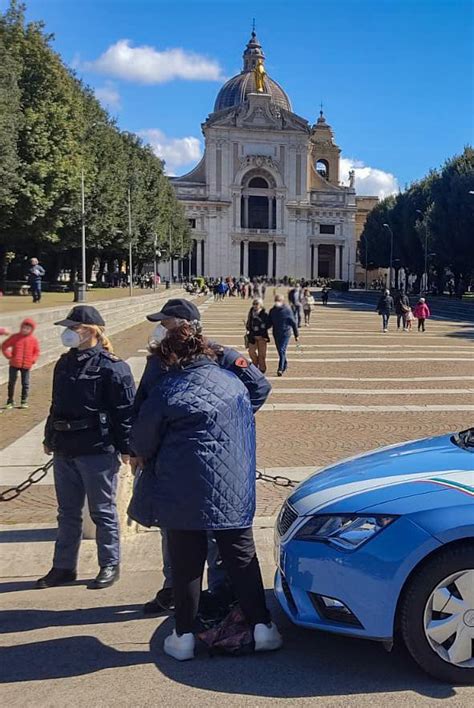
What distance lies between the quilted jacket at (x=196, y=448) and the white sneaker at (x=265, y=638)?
0.56m

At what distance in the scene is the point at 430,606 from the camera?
3.30 metres

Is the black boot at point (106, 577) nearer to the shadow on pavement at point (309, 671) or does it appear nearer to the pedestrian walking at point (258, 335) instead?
the shadow on pavement at point (309, 671)

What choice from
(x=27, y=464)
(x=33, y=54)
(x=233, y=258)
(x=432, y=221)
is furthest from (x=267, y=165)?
(x=27, y=464)

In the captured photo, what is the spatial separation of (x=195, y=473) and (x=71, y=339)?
5.30 feet

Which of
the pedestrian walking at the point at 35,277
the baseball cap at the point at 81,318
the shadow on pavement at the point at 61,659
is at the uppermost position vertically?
the pedestrian walking at the point at 35,277

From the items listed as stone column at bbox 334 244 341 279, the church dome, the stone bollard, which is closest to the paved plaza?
the stone bollard

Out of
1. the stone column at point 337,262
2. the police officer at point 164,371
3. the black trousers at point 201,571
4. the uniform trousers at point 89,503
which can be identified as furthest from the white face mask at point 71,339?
the stone column at point 337,262

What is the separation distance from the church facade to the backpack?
109210 mm

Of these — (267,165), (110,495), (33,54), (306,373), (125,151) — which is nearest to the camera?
(110,495)

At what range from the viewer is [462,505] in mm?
3350

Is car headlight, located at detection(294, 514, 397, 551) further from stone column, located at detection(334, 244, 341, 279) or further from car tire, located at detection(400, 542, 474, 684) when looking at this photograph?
stone column, located at detection(334, 244, 341, 279)

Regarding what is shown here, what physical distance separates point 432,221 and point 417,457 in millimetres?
55512

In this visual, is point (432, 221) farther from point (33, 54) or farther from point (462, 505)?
point (462, 505)

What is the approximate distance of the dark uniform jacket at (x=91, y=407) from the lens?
15.0ft
